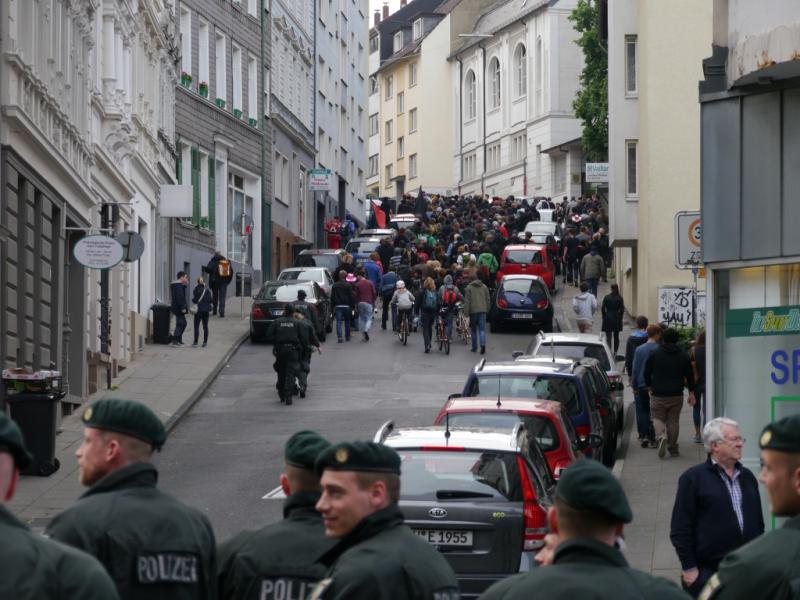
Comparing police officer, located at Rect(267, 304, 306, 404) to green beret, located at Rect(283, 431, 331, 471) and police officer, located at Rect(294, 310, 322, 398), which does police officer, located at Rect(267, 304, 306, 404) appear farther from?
green beret, located at Rect(283, 431, 331, 471)

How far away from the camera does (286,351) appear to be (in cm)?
2916

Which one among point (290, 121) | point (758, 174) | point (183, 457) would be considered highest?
point (290, 121)

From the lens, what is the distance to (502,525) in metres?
12.4

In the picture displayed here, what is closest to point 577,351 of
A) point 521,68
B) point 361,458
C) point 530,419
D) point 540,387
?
point 540,387

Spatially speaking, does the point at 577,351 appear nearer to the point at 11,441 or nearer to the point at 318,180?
the point at 11,441

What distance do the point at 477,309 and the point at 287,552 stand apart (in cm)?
3077

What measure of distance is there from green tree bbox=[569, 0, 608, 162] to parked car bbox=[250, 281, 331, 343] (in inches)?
1102

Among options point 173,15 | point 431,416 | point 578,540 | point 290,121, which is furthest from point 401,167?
point 578,540

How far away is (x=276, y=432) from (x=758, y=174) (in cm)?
1084

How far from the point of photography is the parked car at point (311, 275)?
4206 centimetres

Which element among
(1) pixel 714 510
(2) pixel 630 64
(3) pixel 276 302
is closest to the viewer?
(1) pixel 714 510

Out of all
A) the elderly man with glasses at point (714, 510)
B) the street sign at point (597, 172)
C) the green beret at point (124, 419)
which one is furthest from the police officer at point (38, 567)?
the street sign at point (597, 172)

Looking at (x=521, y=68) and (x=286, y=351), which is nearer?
(x=286, y=351)

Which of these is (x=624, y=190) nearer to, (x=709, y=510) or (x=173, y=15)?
(x=173, y=15)
